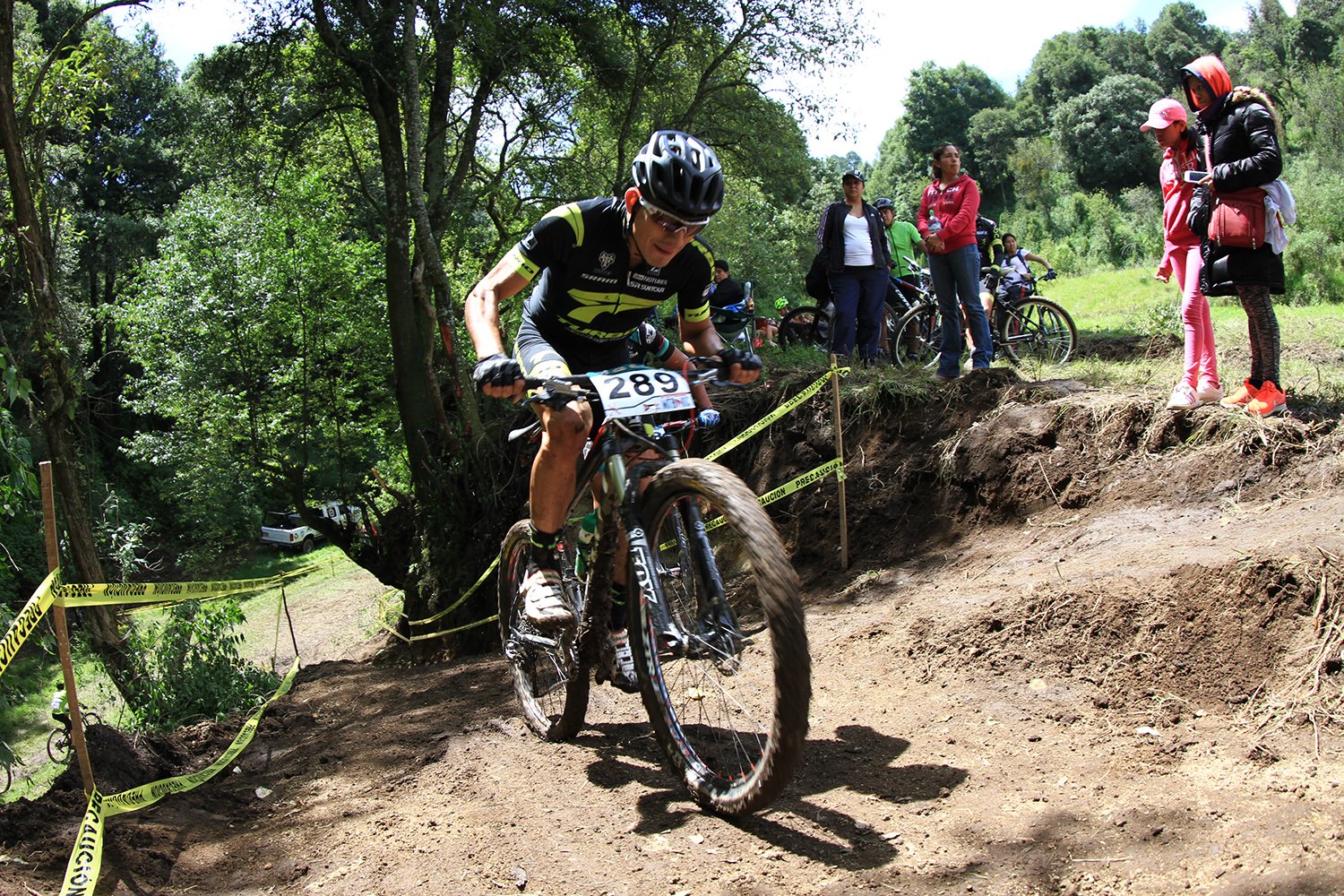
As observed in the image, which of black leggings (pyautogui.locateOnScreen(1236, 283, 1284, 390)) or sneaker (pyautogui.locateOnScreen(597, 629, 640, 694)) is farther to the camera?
black leggings (pyautogui.locateOnScreen(1236, 283, 1284, 390))

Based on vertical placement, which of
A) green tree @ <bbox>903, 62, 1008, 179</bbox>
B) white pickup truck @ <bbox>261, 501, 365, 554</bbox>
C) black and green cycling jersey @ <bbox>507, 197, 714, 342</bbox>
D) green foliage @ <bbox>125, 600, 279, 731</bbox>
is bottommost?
white pickup truck @ <bbox>261, 501, 365, 554</bbox>

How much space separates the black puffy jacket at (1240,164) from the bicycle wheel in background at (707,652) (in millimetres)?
4016

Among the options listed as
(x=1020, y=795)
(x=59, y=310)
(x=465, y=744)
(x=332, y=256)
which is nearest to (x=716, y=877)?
(x=1020, y=795)

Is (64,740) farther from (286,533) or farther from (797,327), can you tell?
(286,533)

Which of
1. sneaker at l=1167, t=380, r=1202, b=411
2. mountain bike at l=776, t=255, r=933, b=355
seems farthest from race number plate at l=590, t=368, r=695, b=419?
mountain bike at l=776, t=255, r=933, b=355

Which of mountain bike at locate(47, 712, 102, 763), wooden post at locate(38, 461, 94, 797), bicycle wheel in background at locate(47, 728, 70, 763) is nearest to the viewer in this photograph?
Answer: wooden post at locate(38, 461, 94, 797)

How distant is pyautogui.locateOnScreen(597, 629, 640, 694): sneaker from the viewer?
148 inches

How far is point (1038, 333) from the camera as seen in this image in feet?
31.1

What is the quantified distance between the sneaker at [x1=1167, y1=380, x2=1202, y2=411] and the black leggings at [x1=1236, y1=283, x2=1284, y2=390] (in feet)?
1.04

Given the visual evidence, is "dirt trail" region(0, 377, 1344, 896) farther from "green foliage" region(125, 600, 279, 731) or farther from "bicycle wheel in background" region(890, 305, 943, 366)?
"bicycle wheel in background" region(890, 305, 943, 366)

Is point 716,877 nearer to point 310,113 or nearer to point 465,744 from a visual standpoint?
point 465,744

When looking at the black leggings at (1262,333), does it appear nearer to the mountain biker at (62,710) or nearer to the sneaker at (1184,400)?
the sneaker at (1184,400)

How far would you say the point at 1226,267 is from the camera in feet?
18.9

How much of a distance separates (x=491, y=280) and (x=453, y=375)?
8466 mm
